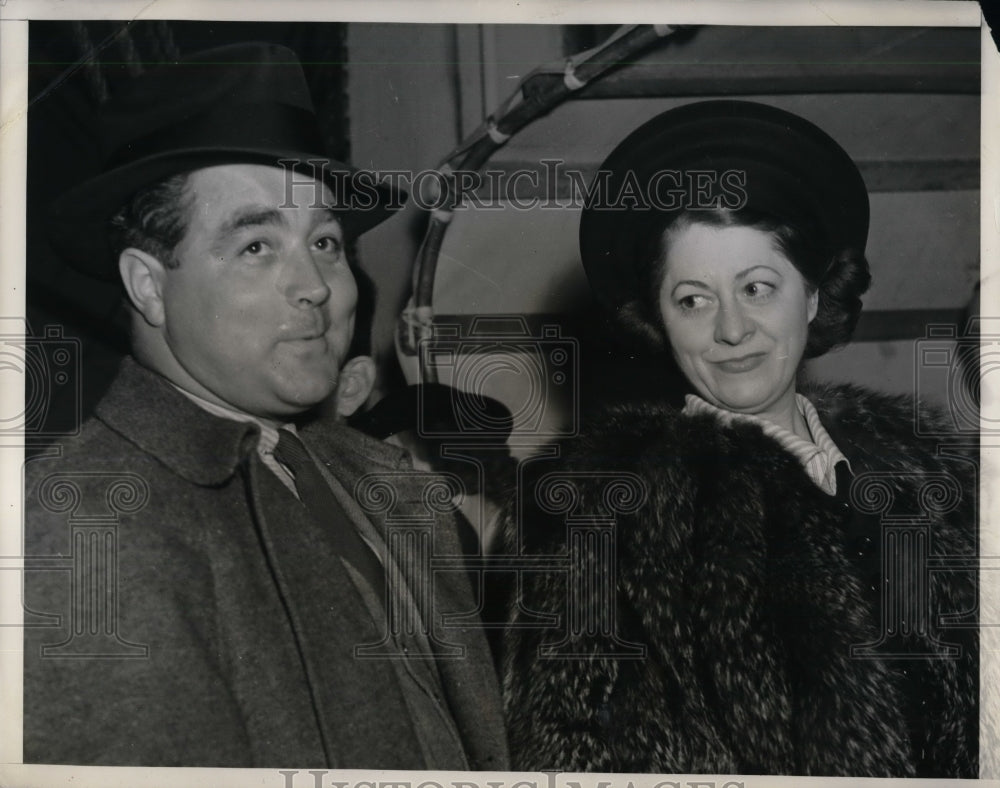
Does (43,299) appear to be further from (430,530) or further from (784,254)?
(784,254)

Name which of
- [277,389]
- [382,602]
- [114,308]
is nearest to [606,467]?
[382,602]

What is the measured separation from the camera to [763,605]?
215 centimetres

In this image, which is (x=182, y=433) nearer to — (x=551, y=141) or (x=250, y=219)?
(x=250, y=219)

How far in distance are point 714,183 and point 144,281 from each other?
125 cm

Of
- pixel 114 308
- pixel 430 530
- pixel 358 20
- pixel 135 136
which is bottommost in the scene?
pixel 430 530

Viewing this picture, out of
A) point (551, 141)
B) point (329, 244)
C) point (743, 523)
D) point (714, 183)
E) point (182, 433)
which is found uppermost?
point (551, 141)

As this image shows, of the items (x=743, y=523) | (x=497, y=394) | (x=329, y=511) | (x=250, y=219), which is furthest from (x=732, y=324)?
(x=250, y=219)

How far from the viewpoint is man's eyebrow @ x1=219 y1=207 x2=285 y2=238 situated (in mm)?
2172

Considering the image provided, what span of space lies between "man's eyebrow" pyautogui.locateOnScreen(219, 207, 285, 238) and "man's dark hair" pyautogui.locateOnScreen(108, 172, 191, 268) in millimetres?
88

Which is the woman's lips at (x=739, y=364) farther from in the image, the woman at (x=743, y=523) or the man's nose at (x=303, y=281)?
the man's nose at (x=303, y=281)

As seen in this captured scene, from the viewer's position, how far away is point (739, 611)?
2.14 meters

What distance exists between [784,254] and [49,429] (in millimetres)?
1653

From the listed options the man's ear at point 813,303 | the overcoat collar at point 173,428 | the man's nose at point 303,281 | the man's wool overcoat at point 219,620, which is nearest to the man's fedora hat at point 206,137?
the man's nose at point 303,281

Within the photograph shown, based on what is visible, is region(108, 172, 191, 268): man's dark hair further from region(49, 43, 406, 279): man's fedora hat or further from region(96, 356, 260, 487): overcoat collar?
region(96, 356, 260, 487): overcoat collar
